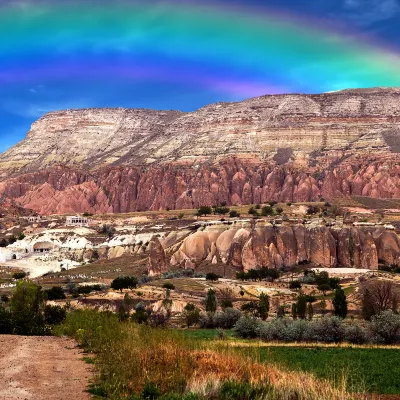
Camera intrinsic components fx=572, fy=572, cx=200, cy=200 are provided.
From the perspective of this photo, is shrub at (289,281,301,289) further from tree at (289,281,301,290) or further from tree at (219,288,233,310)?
tree at (219,288,233,310)

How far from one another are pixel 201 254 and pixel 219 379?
8612 cm

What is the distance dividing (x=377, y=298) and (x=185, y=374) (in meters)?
48.8

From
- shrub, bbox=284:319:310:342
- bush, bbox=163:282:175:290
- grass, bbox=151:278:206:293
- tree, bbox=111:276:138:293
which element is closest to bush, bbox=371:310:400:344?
shrub, bbox=284:319:310:342

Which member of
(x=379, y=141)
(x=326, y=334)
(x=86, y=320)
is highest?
(x=379, y=141)

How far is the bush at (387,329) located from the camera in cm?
3859

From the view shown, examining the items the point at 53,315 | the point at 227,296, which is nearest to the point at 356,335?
the point at 53,315

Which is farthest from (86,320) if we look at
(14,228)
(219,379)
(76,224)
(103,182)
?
(103,182)

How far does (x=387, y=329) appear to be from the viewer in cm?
3862

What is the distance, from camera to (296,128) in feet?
647

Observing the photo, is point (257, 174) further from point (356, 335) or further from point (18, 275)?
point (356, 335)

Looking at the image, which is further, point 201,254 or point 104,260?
point 104,260

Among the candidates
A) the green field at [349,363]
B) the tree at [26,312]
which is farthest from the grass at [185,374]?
the tree at [26,312]

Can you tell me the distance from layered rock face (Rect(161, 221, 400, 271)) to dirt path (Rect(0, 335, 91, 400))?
72015 mm

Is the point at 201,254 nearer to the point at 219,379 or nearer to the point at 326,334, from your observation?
the point at 326,334
